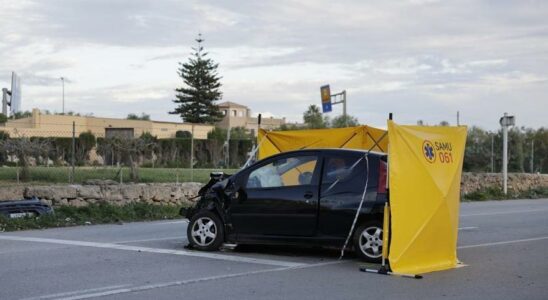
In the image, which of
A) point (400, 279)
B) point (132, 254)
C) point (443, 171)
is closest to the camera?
point (400, 279)

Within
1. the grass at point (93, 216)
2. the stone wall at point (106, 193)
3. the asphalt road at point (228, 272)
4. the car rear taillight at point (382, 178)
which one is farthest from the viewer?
the stone wall at point (106, 193)

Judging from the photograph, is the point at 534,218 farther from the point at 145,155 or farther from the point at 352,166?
the point at 145,155

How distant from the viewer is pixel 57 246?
10734 millimetres

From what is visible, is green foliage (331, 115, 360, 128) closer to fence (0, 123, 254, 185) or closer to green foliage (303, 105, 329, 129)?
green foliage (303, 105, 329, 129)

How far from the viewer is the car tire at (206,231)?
394 inches

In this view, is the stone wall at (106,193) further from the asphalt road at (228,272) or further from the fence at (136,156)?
the asphalt road at (228,272)

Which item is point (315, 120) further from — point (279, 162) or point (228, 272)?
point (228, 272)

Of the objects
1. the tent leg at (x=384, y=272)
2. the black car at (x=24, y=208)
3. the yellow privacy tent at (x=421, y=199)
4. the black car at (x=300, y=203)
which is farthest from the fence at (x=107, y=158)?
the yellow privacy tent at (x=421, y=199)

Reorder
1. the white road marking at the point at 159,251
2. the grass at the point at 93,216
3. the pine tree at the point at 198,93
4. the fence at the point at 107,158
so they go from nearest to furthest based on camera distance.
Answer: the white road marking at the point at 159,251 → the grass at the point at 93,216 → the fence at the point at 107,158 → the pine tree at the point at 198,93

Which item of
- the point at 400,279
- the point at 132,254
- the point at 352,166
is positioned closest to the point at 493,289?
the point at 400,279

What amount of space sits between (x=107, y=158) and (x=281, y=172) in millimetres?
16851

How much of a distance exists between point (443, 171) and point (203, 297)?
3859mm

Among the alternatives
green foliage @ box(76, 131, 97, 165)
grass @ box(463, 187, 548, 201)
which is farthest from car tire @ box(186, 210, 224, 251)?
green foliage @ box(76, 131, 97, 165)

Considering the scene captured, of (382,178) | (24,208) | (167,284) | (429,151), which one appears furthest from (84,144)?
(429,151)
